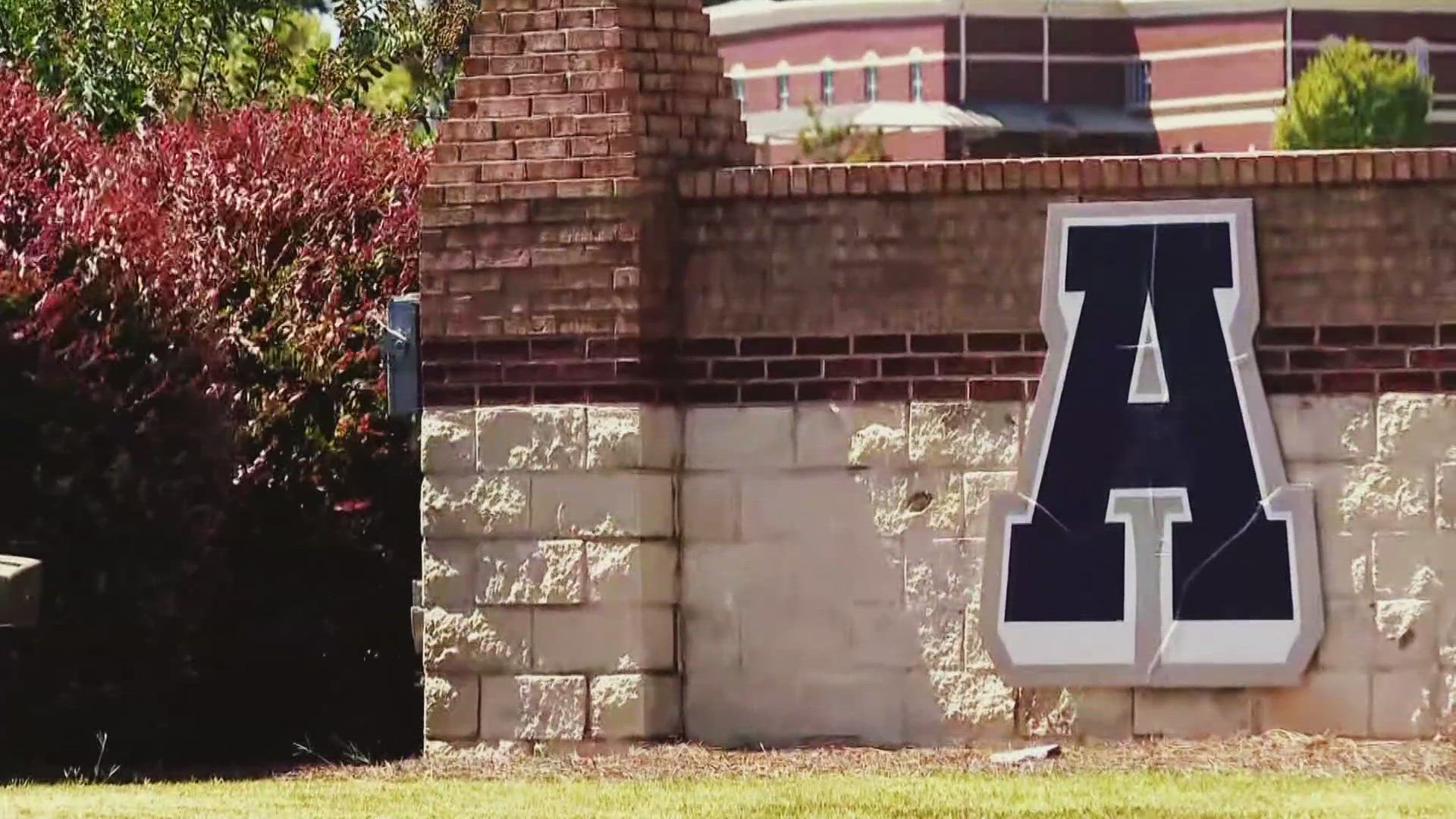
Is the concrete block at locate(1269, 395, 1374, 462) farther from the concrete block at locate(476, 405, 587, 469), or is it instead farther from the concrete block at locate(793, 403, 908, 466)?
the concrete block at locate(476, 405, 587, 469)

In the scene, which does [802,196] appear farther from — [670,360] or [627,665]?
[627,665]

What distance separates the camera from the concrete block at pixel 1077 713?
11758mm

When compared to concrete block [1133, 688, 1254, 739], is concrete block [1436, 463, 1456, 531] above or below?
above

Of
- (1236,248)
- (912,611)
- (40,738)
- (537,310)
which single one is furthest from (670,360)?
(40,738)

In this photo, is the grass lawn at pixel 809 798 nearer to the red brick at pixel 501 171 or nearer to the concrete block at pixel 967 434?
the concrete block at pixel 967 434

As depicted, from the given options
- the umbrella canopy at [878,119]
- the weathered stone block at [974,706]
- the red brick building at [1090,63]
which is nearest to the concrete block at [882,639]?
the weathered stone block at [974,706]

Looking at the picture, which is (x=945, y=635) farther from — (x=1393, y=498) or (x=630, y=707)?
(x=1393, y=498)

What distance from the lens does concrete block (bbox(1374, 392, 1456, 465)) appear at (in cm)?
1154

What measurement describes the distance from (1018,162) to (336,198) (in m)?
3.78

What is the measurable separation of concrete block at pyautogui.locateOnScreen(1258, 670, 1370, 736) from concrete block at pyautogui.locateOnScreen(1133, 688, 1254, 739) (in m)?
0.16

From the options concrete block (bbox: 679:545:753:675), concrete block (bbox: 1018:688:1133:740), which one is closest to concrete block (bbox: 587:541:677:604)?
concrete block (bbox: 679:545:753:675)

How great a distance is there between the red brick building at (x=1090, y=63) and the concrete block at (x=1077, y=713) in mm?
64193

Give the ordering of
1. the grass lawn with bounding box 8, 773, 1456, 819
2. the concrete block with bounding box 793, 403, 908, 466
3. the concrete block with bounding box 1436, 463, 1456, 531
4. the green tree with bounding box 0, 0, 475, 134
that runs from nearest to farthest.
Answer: the grass lawn with bounding box 8, 773, 1456, 819
the concrete block with bounding box 1436, 463, 1456, 531
the concrete block with bounding box 793, 403, 908, 466
the green tree with bounding box 0, 0, 475, 134

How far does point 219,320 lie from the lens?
535 inches
